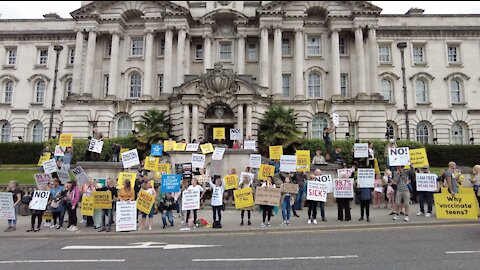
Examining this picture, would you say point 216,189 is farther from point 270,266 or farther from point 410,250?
point 410,250

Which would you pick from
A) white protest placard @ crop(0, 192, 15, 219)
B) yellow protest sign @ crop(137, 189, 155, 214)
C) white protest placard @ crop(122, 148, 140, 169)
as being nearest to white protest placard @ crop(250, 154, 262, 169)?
white protest placard @ crop(122, 148, 140, 169)

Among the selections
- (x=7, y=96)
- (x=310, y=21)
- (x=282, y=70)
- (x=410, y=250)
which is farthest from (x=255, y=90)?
(x=7, y=96)

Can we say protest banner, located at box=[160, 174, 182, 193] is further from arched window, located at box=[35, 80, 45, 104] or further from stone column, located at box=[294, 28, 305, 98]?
arched window, located at box=[35, 80, 45, 104]

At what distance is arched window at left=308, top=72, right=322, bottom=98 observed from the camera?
A: 37781 millimetres

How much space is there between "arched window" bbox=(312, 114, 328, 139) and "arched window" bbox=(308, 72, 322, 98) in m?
2.90

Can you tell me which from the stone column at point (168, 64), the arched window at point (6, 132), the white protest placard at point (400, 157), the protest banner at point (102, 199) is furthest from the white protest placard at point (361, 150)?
the arched window at point (6, 132)

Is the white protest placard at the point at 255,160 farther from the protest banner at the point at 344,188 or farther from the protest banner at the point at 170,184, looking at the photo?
the protest banner at the point at 170,184

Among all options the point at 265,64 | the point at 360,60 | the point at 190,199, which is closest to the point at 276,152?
the point at 190,199

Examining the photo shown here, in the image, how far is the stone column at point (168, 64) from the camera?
36.6 metres

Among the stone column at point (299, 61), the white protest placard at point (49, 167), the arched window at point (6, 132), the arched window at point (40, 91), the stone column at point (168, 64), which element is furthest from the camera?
the arched window at point (40, 91)

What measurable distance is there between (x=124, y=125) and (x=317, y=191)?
2768cm

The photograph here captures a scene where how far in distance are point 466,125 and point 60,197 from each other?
4188 cm

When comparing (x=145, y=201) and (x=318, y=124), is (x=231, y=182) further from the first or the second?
(x=318, y=124)

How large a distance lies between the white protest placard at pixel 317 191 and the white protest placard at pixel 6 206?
11485mm
